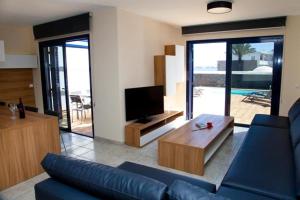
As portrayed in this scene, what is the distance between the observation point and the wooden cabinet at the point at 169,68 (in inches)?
182

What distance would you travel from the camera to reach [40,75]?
5215 mm

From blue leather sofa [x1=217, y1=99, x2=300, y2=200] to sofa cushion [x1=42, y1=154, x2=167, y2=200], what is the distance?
85 cm

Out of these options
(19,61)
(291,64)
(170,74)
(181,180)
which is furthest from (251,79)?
(19,61)

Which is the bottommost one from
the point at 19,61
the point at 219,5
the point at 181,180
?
the point at 181,180

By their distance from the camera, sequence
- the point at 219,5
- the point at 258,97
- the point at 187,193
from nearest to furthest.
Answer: the point at 187,193 < the point at 219,5 < the point at 258,97

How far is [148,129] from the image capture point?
423cm

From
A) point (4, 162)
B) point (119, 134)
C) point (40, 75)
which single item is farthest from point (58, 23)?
point (4, 162)

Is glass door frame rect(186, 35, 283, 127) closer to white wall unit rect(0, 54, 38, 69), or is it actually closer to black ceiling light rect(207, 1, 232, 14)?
black ceiling light rect(207, 1, 232, 14)

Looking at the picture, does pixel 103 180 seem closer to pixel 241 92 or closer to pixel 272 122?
pixel 272 122

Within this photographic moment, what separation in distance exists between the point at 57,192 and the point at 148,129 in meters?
2.84

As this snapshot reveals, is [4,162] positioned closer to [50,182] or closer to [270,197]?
[50,182]

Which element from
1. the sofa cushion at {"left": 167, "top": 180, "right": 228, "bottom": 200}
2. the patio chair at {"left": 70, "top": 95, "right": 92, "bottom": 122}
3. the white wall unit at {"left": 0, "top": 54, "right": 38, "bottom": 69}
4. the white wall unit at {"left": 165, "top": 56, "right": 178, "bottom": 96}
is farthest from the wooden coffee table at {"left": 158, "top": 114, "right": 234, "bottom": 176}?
the white wall unit at {"left": 0, "top": 54, "right": 38, "bottom": 69}

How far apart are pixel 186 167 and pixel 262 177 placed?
1.15 metres

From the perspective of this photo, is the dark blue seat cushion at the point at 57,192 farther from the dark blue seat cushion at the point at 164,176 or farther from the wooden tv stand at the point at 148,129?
the wooden tv stand at the point at 148,129
